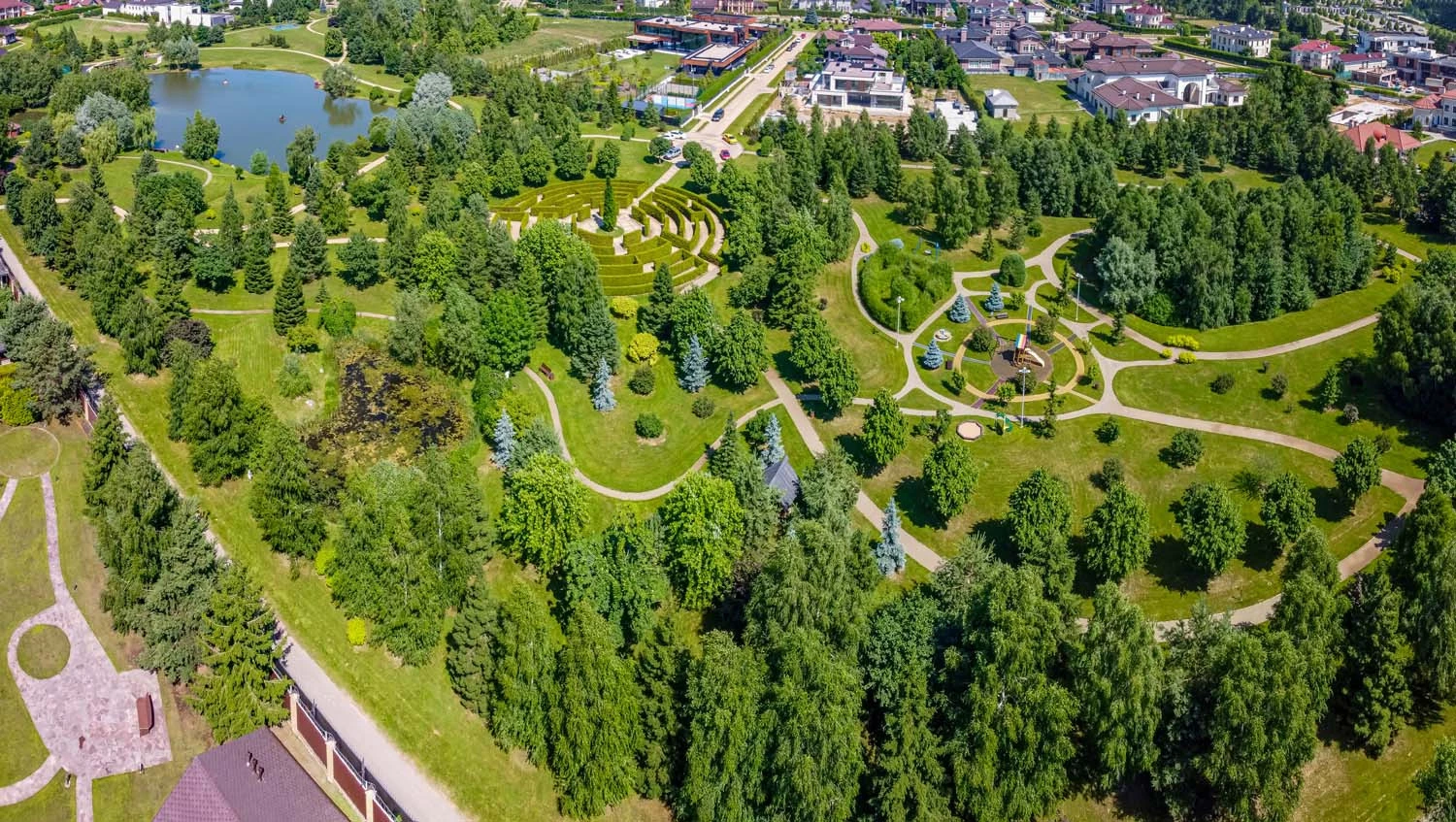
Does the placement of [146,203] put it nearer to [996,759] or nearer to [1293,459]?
[996,759]

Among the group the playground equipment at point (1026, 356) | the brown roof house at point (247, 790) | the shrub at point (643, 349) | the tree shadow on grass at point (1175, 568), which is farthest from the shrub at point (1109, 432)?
the brown roof house at point (247, 790)

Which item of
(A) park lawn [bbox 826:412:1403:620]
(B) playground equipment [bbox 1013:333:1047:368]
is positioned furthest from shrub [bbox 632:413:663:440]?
(B) playground equipment [bbox 1013:333:1047:368]

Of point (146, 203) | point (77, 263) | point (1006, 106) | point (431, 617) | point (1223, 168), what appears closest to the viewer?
point (431, 617)

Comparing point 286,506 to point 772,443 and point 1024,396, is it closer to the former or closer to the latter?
point 772,443

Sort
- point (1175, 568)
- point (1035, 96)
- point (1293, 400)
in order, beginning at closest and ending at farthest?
point (1175, 568) → point (1293, 400) → point (1035, 96)

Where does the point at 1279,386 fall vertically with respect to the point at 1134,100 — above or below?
below

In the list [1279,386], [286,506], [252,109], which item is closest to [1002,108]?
[1279,386]

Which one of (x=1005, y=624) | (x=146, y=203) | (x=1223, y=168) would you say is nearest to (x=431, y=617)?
(x=1005, y=624)
